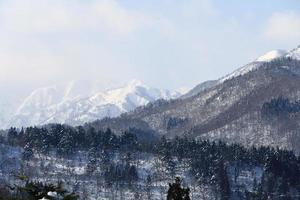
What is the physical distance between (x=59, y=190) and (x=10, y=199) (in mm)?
2634

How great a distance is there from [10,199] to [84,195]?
7107 inches

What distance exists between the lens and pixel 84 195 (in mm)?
199750

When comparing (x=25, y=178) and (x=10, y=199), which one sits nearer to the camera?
(x=25, y=178)

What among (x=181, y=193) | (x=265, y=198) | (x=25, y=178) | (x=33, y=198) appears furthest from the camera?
(x=265, y=198)

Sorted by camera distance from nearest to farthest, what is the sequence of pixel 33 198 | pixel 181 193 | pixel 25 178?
pixel 25 178, pixel 33 198, pixel 181 193

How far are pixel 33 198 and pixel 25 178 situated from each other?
220 centimetres

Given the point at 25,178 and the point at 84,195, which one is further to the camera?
the point at 84,195

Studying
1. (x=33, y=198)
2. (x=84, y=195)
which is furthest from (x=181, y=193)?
(x=84, y=195)

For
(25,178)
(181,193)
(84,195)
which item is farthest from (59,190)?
(84,195)

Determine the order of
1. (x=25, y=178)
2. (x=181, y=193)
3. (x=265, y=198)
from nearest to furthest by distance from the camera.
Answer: (x=25, y=178)
(x=181, y=193)
(x=265, y=198)

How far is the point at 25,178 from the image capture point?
20.1 m

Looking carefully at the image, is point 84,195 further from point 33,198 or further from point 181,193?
point 33,198

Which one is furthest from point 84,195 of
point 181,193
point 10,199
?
point 10,199

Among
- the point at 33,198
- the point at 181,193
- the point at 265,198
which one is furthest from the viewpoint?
the point at 265,198
